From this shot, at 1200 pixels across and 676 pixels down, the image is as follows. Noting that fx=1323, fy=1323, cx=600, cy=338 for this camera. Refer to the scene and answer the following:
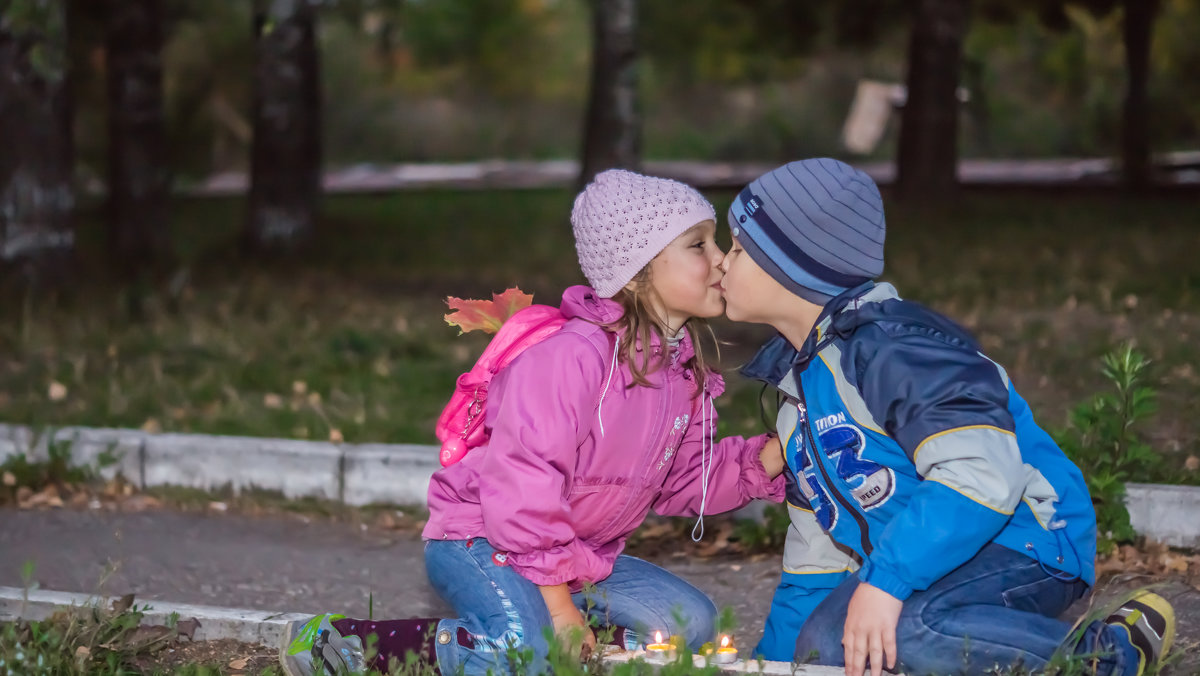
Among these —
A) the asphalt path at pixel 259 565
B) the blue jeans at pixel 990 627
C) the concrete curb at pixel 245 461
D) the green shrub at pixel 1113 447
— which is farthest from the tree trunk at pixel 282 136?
the blue jeans at pixel 990 627

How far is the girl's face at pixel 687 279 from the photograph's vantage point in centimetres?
347

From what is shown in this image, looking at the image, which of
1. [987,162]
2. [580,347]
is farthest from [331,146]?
[580,347]

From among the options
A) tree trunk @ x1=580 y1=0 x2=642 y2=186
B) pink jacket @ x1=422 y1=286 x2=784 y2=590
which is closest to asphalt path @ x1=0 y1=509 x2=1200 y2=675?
pink jacket @ x1=422 y1=286 x2=784 y2=590

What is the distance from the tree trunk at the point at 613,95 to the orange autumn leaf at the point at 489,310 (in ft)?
36.5

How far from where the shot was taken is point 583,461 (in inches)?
133

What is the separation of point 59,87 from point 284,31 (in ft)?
10.4

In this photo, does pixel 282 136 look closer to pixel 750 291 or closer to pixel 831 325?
pixel 750 291

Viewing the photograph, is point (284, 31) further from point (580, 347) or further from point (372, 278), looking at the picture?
point (580, 347)

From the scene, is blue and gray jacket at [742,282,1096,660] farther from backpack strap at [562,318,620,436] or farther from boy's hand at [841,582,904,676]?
backpack strap at [562,318,620,436]

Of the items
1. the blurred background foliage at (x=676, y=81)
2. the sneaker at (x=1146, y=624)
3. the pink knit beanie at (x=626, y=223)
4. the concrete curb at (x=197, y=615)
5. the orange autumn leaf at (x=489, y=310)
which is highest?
the pink knit beanie at (x=626, y=223)

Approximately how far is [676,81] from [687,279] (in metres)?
41.5

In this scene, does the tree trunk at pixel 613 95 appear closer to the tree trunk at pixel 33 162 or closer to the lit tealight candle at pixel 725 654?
the tree trunk at pixel 33 162

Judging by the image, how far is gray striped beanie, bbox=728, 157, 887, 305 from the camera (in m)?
3.22

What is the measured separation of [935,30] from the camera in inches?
658
